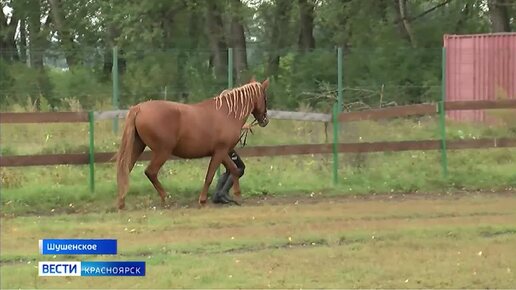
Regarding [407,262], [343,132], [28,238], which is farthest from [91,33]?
[407,262]

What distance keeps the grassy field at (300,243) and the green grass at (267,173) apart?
0.73m

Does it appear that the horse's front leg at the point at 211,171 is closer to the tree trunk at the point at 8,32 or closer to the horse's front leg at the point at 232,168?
the horse's front leg at the point at 232,168

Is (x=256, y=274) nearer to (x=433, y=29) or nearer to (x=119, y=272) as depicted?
(x=119, y=272)

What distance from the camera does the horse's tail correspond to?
1164cm

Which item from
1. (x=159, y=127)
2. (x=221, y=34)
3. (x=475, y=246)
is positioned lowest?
(x=475, y=246)

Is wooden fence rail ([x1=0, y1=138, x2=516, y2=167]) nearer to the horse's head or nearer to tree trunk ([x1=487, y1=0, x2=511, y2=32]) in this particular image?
the horse's head

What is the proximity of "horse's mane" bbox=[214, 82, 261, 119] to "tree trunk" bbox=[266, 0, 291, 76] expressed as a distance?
9.18 m

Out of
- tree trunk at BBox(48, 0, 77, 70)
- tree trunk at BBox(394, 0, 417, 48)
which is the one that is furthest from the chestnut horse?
tree trunk at BBox(48, 0, 77, 70)

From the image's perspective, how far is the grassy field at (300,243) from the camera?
24.6 feet

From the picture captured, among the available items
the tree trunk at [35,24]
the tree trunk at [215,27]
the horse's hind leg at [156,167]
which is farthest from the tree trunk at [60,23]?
the horse's hind leg at [156,167]

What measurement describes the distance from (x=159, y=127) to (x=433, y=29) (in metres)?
21.4

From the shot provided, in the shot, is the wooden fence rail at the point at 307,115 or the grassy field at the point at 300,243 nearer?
the grassy field at the point at 300,243

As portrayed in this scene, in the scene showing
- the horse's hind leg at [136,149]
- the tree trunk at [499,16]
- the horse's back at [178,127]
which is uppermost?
the tree trunk at [499,16]

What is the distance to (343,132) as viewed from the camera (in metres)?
15.3
